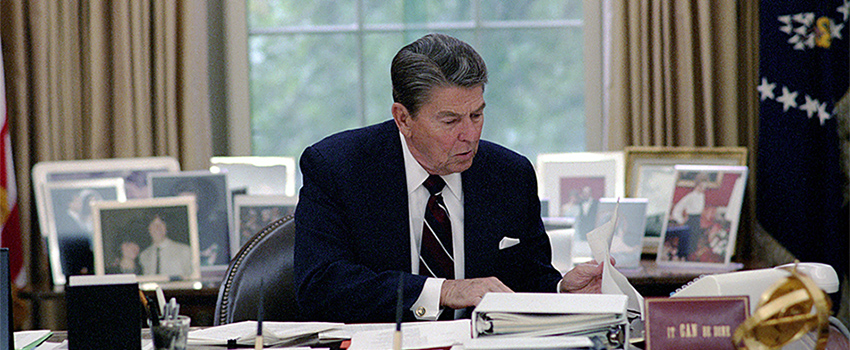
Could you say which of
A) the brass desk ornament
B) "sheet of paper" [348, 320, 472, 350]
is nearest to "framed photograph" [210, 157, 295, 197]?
"sheet of paper" [348, 320, 472, 350]

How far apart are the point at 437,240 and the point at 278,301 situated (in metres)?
0.38

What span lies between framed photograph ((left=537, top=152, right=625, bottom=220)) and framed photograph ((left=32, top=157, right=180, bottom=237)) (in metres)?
1.30

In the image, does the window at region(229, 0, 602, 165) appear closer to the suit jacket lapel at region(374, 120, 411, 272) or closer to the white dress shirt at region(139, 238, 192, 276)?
the white dress shirt at region(139, 238, 192, 276)

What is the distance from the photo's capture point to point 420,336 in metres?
1.40

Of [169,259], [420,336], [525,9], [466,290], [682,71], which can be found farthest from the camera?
[525,9]

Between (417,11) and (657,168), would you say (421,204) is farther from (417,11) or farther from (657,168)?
(417,11)

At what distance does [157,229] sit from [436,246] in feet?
3.75

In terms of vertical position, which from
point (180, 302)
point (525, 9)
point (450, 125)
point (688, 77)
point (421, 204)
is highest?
point (525, 9)

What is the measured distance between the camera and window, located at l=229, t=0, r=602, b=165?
3053 mm

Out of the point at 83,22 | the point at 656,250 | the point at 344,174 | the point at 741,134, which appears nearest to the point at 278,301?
the point at 344,174

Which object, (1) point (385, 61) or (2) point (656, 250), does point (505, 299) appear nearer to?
(2) point (656, 250)

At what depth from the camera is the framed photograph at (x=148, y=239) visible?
257cm

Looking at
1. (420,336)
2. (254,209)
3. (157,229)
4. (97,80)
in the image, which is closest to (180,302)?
(157,229)

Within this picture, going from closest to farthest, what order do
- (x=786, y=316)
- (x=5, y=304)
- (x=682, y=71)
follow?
(x=786, y=316) < (x=5, y=304) < (x=682, y=71)
